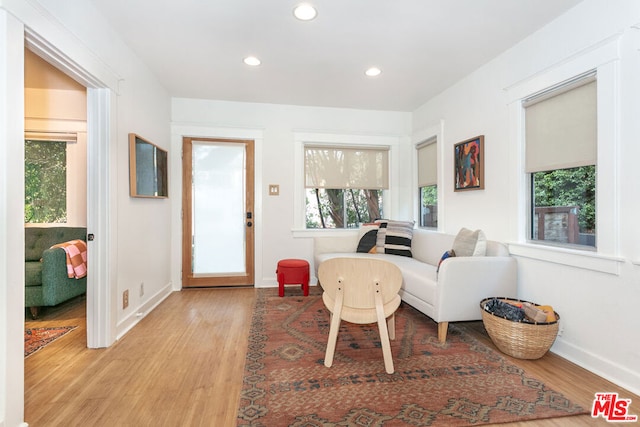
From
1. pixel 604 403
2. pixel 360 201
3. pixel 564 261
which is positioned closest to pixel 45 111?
pixel 360 201

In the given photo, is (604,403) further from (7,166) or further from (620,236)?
(7,166)

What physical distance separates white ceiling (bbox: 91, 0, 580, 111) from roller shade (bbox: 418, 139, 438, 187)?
72cm

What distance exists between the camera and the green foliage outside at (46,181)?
12.0ft

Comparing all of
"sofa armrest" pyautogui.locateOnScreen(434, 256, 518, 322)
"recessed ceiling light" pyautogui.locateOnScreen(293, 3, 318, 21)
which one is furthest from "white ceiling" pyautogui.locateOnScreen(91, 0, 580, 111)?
"sofa armrest" pyautogui.locateOnScreen(434, 256, 518, 322)

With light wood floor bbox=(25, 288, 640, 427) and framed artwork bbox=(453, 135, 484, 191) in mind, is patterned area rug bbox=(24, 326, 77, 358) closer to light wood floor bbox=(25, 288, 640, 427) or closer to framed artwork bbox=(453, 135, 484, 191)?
light wood floor bbox=(25, 288, 640, 427)

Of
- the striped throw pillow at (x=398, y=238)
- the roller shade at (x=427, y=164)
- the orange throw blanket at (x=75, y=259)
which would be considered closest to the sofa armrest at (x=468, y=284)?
the striped throw pillow at (x=398, y=238)

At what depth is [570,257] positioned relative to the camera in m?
2.20

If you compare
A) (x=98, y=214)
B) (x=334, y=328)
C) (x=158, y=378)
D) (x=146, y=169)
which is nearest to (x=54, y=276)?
(x=98, y=214)

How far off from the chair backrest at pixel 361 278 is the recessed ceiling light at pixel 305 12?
1.79 metres

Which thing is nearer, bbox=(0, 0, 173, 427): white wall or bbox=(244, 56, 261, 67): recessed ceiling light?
bbox=(0, 0, 173, 427): white wall

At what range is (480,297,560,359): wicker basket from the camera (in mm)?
2113

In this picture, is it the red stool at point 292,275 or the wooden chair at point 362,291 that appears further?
the red stool at point 292,275

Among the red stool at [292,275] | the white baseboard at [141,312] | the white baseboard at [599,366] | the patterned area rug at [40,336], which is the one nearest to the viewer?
the white baseboard at [599,366]

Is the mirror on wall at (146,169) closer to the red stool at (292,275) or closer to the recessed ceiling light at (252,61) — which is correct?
the recessed ceiling light at (252,61)
